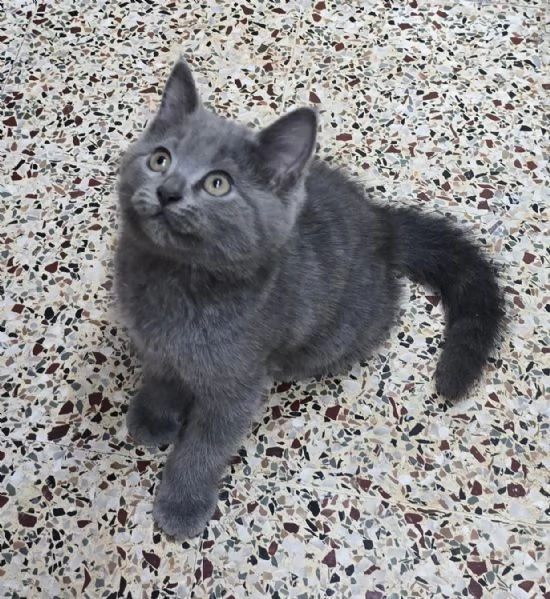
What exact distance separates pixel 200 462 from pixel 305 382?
0.33m

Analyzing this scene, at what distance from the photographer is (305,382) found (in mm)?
1517

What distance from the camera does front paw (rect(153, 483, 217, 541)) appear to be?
51.1 inches

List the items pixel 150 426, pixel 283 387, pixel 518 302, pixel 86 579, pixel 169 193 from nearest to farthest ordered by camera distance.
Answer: pixel 169 193, pixel 86 579, pixel 150 426, pixel 283 387, pixel 518 302

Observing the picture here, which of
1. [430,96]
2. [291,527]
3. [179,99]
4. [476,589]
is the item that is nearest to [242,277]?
[179,99]

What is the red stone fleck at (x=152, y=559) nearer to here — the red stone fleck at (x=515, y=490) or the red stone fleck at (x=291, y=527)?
the red stone fleck at (x=291, y=527)

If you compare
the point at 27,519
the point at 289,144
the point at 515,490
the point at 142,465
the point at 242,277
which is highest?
the point at 289,144

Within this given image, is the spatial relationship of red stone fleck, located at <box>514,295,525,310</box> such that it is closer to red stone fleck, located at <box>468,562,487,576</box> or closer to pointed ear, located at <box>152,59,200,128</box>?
red stone fleck, located at <box>468,562,487,576</box>

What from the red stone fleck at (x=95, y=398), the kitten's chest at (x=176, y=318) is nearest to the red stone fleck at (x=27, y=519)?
the red stone fleck at (x=95, y=398)

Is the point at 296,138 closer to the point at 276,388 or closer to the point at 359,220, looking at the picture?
the point at 359,220

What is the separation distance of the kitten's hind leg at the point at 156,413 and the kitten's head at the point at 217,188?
428mm

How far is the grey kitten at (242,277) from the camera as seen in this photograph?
102cm

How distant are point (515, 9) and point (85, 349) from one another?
63.3 inches

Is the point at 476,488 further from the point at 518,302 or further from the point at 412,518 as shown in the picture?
the point at 518,302

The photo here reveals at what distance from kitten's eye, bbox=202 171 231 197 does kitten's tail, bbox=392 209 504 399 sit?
59cm
